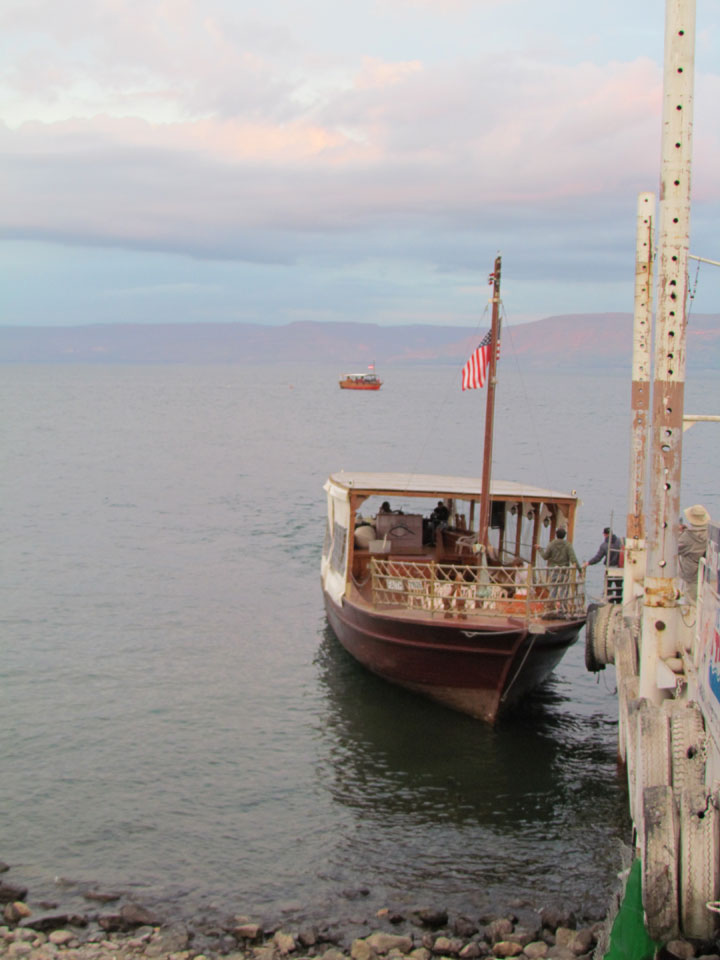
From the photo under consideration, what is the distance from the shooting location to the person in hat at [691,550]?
512 inches

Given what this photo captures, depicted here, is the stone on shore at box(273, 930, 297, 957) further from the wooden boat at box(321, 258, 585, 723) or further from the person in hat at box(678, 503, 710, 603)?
the wooden boat at box(321, 258, 585, 723)

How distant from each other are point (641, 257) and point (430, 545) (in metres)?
9.23

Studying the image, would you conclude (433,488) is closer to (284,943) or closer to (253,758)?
(253,758)

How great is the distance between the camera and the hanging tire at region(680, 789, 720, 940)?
355 inches

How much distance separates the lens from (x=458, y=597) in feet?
64.7

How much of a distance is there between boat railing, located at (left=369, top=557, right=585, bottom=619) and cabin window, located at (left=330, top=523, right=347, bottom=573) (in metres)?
2.69

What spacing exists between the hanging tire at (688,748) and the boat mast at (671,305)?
1.08 m

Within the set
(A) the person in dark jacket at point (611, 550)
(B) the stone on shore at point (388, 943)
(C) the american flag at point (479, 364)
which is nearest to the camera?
(B) the stone on shore at point (388, 943)

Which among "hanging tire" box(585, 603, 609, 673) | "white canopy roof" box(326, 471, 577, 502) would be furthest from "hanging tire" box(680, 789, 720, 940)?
"white canopy roof" box(326, 471, 577, 502)

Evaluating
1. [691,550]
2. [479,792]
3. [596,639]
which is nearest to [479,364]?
[596,639]

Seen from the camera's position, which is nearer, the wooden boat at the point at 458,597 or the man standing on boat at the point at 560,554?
the wooden boat at the point at 458,597

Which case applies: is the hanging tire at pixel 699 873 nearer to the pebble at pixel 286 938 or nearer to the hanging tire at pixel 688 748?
the hanging tire at pixel 688 748

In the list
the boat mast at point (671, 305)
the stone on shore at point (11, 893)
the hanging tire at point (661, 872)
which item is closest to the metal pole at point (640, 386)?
the boat mast at point (671, 305)

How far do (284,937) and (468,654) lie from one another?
7.98 metres
